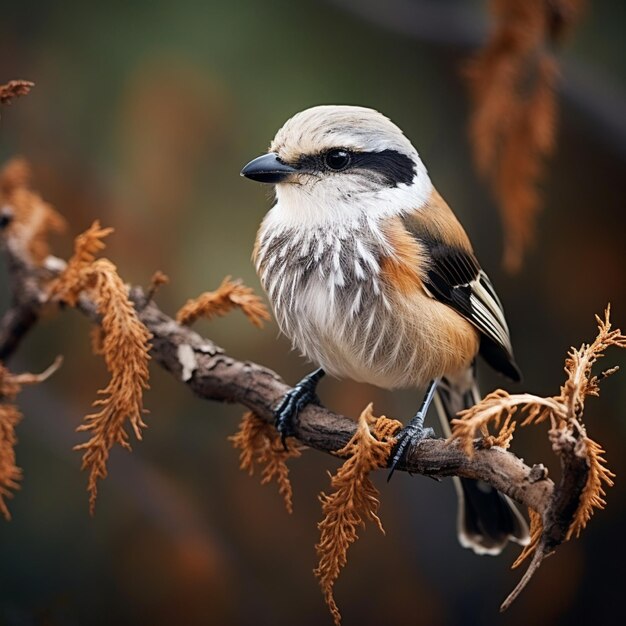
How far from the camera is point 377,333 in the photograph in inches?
50.7

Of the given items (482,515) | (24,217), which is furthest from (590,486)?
(24,217)

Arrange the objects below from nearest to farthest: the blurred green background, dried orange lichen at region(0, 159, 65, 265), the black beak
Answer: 1. the black beak
2. dried orange lichen at region(0, 159, 65, 265)
3. the blurred green background

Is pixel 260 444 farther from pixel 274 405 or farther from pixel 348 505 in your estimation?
pixel 348 505

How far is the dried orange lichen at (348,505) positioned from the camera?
1.00m

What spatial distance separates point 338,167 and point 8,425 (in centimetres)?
66

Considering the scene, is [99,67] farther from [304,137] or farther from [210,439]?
[304,137]

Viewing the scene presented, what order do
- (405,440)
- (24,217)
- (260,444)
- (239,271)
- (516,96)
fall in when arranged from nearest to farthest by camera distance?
(405,440), (260,444), (24,217), (516,96), (239,271)

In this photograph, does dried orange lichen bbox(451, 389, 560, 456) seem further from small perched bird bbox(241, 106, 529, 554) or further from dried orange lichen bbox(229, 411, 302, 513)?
dried orange lichen bbox(229, 411, 302, 513)

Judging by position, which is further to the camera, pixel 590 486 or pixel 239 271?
pixel 239 271

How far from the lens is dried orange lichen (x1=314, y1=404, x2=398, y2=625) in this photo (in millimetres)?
997

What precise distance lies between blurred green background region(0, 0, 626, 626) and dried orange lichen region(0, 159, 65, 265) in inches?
22.7

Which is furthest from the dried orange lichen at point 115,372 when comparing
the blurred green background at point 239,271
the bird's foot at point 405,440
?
the blurred green background at point 239,271

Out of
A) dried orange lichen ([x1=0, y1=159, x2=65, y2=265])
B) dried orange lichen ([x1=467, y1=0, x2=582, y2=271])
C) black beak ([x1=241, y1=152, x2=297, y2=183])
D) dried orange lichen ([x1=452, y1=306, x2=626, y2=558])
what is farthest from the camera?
dried orange lichen ([x1=467, y1=0, x2=582, y2=271])

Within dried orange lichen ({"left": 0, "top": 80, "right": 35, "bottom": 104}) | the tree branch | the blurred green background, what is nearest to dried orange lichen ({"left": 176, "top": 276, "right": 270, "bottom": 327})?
the tree branch
